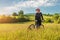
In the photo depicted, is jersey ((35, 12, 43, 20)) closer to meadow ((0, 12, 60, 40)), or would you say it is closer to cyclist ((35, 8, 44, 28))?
cyclist ((35, 8, 44, 28))

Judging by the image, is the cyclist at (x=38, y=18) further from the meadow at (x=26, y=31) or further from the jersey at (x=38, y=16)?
the meadow at (x=26, y=31)

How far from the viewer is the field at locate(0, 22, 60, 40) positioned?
20.6 ft

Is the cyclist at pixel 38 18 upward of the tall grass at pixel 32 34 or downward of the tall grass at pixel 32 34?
upward

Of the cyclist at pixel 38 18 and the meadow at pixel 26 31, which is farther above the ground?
the cyclist at pixel 38 18

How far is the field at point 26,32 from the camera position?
627cm

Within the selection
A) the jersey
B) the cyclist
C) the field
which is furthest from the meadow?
the jersey

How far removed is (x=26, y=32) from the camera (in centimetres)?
641

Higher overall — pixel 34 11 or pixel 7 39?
pixel 34 11

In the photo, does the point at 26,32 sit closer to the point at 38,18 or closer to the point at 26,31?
the point at 26,31

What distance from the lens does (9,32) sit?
21.4 feet

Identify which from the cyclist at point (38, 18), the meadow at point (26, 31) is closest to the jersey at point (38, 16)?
the cyclist at point (38, 18)

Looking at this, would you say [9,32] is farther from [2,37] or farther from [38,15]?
[38,15]

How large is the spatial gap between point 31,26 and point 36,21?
0.85 ft

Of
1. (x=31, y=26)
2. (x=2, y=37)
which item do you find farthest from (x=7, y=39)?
(x=31, y=26)
